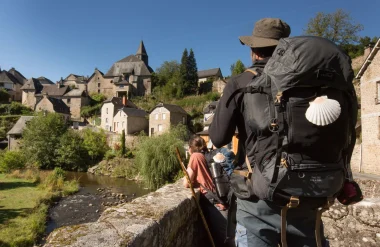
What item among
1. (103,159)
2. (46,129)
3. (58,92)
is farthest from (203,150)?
(58,92)

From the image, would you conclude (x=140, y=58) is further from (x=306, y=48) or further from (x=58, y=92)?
(x=306, y=48)

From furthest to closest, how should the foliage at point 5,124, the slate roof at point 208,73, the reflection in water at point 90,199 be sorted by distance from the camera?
the slate roof at point 208,73 < the foliage at point 5,124 < the reflection in water at point 90,199

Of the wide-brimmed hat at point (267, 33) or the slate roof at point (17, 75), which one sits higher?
the slate roof at point (17, 75)

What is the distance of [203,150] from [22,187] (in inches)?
904

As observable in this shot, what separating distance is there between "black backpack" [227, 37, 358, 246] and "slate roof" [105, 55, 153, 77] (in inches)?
2504

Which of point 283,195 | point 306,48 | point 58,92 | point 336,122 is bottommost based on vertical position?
point 283,195

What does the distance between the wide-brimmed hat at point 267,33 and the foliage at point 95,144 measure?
125ft

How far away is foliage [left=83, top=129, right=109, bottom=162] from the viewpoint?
3757 cm

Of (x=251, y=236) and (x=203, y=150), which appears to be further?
(x=203, y=150)

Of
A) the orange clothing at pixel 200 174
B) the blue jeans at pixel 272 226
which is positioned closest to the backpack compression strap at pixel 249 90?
the blue jeans at pixel 272 226

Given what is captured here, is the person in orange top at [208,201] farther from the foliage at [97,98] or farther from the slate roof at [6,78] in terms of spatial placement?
the slate roof at [6,78]

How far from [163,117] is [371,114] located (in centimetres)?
3019

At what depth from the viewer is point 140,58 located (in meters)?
71.7

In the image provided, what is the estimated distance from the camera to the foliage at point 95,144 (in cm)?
3757
